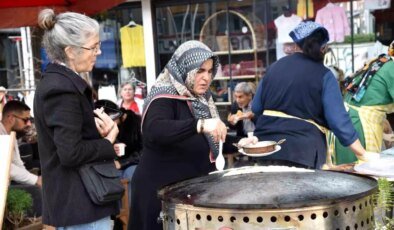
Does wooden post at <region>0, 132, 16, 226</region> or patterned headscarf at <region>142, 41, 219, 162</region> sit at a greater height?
patterned headscarf at <region>142, 41, 219, 162</region>

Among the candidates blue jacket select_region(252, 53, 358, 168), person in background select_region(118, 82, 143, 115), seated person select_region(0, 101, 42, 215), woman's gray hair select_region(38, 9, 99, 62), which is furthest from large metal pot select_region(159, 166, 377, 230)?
person in background select_region(118, 82, 143, 115)

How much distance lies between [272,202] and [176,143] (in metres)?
0.93

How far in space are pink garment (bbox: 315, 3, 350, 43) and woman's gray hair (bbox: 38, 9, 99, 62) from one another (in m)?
4.76

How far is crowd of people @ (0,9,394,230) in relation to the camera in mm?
2461

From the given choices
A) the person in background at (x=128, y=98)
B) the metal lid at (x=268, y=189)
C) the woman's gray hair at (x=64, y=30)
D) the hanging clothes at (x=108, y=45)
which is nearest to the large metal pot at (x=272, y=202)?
the metal lid at (x=268, y=189)

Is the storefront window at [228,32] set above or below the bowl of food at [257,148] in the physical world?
above

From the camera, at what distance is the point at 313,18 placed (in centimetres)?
694

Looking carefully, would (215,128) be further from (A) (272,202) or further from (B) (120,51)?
(B) (120,51)

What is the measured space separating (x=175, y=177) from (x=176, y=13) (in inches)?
180

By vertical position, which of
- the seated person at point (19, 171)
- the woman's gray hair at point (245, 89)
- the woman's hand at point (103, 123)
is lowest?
the seated person at point (19, 171)

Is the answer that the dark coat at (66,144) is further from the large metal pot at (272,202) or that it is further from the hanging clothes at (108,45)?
the hanging clothes at (108,45)

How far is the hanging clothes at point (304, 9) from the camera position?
273 inches

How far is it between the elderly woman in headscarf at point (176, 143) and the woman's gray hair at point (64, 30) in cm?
57

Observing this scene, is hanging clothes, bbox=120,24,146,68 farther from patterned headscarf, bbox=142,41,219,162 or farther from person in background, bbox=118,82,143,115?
patterned headscarf, bbox=142,41,219,162
